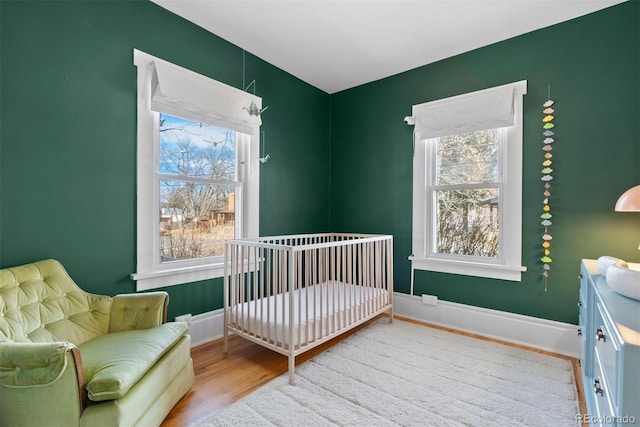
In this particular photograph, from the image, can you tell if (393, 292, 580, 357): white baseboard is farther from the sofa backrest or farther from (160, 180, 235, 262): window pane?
the sofa backrest

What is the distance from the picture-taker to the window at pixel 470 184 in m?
2.57

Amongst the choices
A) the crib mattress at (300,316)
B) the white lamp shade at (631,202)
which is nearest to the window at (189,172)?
the crib mattress at (300,316)

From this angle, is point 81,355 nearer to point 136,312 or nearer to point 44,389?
point 44,389

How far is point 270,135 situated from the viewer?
10.0 feet

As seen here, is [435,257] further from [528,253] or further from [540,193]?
[540,193]

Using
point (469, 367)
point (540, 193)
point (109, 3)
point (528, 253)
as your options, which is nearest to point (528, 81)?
point (540, 193)

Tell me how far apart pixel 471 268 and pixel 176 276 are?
247 centimetres

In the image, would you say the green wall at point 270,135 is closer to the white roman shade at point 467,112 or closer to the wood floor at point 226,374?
the white roman shade at point 467,112

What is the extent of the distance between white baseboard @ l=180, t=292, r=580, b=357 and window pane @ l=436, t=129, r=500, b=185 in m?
1.16

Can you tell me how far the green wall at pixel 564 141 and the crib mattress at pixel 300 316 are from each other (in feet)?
3.30

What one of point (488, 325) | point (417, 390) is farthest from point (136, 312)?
point (488, 325)

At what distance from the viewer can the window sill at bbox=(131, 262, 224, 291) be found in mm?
2148

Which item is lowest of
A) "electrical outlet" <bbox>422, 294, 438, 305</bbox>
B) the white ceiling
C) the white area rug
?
the white area rug

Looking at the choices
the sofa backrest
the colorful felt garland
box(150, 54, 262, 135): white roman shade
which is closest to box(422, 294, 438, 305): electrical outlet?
the colorful felt garland
